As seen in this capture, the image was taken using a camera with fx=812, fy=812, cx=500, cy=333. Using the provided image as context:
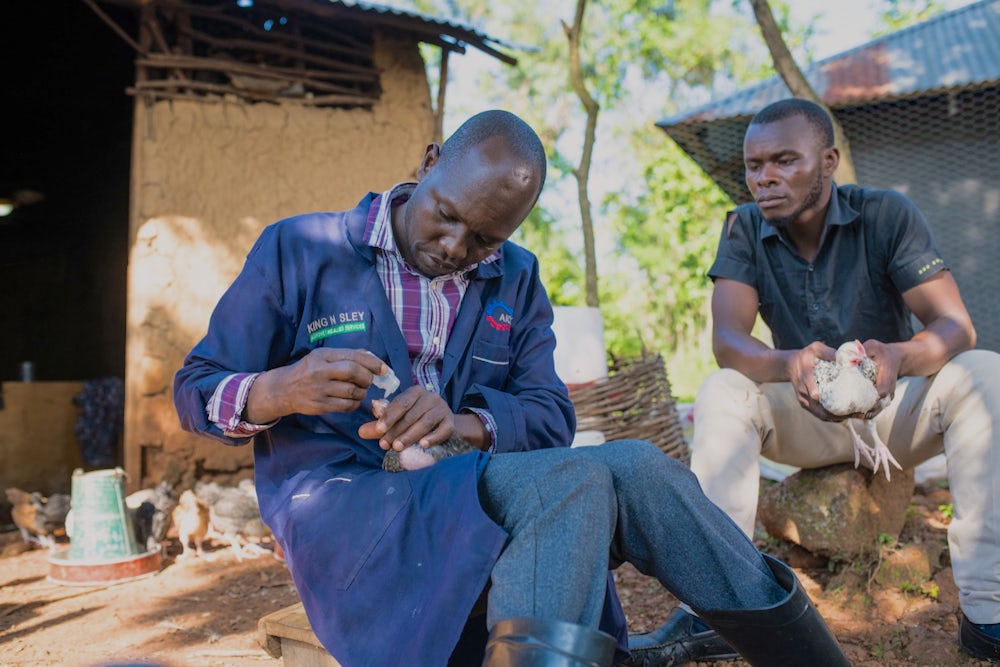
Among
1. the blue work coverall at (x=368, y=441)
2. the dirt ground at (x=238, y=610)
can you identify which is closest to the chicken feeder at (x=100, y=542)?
the dirt ground at (x=238, y=610)

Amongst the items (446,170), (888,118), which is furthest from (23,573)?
(888,118)

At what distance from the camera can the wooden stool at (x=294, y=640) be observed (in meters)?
1.88

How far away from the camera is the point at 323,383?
1.54 meters

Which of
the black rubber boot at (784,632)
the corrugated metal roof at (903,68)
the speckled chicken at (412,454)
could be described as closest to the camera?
the black rubber boot at (784,632)

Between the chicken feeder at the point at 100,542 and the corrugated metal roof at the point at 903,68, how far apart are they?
523 centimetres

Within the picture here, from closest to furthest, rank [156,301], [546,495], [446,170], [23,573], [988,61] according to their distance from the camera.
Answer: [546,495]
[446,170]
[23,573]
[156,301]
[988,61]

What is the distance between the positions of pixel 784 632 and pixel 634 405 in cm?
287

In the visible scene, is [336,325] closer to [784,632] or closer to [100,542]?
[784,632]

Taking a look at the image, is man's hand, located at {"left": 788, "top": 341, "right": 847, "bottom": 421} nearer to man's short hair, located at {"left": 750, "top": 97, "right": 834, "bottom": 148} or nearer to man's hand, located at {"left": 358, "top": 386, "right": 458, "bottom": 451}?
man's short hair, located at {"left": 750, "top": 97, "right": 834, "bottom": 148}

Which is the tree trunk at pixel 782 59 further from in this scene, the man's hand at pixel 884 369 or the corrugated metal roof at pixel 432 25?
the man's hand at pixel 884 369

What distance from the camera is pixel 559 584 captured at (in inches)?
52.2

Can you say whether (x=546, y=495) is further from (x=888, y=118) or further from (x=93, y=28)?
(x=93, y=28)

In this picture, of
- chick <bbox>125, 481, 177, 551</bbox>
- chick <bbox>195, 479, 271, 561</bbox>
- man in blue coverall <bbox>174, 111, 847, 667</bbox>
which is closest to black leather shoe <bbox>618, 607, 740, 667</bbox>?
man in blue coverall <bbox>174, 111, 847, 667</bbox>

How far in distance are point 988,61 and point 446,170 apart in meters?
6.64
